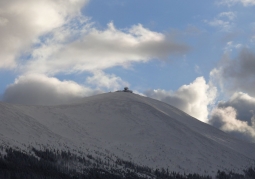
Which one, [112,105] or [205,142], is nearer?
[205,142]

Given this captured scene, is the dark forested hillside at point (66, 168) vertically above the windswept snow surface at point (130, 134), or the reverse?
the windswept snow surface at point (130, 134)

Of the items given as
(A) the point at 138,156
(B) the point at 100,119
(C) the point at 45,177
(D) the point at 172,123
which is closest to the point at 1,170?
(C) the point at 45,177

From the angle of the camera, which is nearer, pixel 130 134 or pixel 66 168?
pixel 66 168

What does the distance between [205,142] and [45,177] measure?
6850 centimetres

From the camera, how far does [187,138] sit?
14350cm

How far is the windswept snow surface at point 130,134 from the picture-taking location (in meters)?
116

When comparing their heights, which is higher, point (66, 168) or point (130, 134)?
point (130, 134)

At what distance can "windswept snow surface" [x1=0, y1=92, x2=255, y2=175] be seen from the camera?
382ft

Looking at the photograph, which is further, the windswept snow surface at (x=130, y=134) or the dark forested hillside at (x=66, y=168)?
the windswept snow surface at (x=130, y=134)

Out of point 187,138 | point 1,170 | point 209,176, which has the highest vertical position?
point 187,138

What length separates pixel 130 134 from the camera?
13800 cm

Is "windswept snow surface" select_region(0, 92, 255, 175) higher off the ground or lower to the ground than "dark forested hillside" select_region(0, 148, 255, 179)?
higher

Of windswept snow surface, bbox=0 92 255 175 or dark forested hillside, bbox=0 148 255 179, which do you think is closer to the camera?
dark forested hillside, bbox=0 148 255 179

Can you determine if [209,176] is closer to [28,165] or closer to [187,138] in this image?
[187,138]
